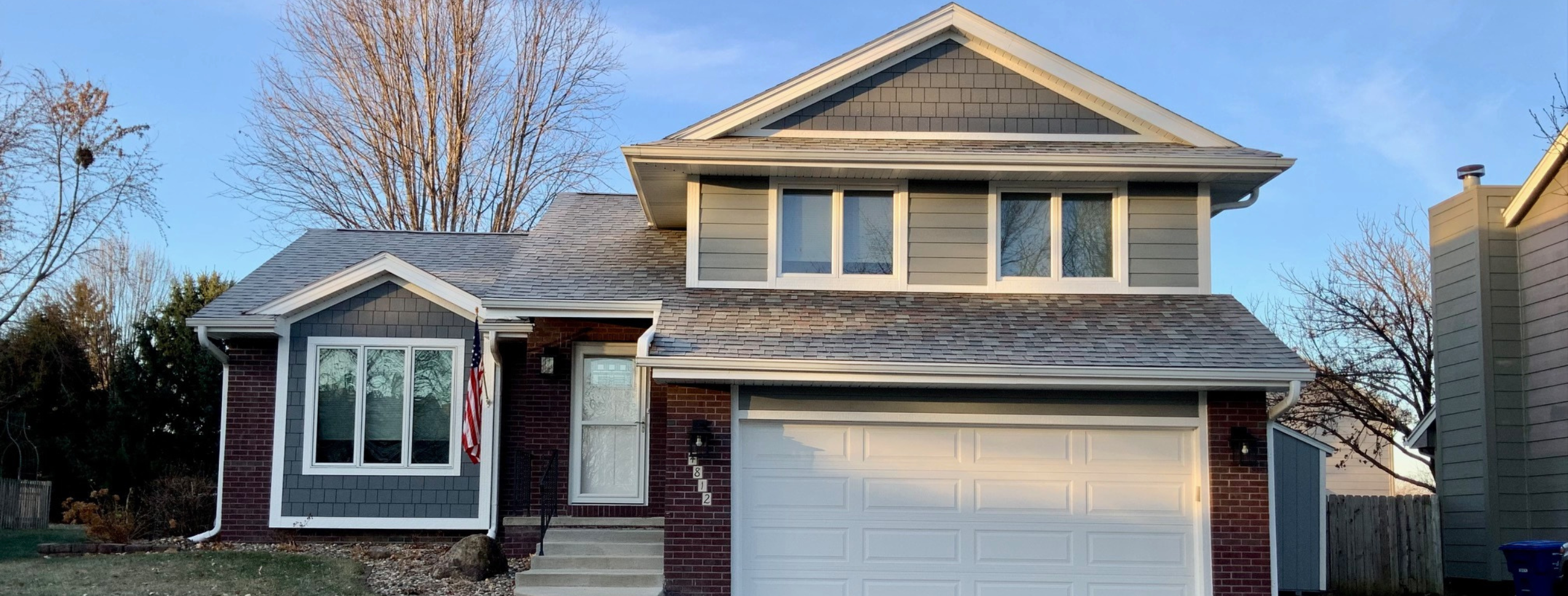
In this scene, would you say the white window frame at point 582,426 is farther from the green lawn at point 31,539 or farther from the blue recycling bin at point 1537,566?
the blue recycling bin at point 1537,566

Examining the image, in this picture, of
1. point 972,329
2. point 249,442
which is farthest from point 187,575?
point 972,329

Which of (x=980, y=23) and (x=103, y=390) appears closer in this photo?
(x=980, y=23)

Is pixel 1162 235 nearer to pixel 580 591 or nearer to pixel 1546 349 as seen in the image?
pixel 1546 349

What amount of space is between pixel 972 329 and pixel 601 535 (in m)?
4.00

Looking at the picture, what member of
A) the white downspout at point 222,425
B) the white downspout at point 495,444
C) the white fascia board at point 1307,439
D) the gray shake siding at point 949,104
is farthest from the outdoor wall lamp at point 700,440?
the white fascia board at point 1307,439

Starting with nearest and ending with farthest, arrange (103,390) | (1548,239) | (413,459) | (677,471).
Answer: (677,471)
(1548,239)
(413,459)
(103,390)

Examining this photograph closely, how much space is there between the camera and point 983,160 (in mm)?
12156

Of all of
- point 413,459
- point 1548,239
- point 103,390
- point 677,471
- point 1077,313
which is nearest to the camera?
point 677,471

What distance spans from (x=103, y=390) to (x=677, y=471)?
17041 millimetres

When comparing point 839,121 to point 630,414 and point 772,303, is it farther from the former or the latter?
point 630,414

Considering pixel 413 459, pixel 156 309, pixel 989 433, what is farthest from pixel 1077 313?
pixel 156 309

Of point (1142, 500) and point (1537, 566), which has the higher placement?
point (1142, 500)

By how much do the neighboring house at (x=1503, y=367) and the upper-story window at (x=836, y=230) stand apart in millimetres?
6487

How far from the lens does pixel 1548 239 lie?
13.0 m
